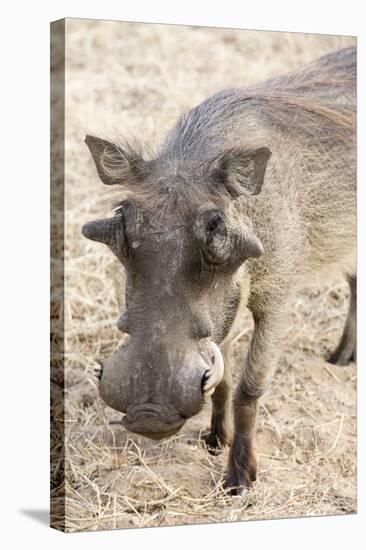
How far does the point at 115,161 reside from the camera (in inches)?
146

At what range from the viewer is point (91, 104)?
21.6ft

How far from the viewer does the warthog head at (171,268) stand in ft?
10.9

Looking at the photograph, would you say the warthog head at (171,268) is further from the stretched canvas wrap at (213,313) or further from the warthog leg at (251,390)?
the warthog leg at (251,390)

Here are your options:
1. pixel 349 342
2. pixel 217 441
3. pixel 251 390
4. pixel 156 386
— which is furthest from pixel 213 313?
pixel 349 342

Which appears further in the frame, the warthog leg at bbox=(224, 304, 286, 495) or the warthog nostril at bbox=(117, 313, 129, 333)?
the warthog leg at bbox=(224, 304, 286, 495)

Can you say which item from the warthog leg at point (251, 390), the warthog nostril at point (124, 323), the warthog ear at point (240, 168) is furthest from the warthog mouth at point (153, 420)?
the warthog leg at point (251, 390)

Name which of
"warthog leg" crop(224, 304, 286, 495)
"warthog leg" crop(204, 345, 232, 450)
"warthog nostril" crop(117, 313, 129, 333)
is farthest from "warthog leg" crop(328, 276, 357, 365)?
"warthog nostril" crop(117, 313, 129, 333)

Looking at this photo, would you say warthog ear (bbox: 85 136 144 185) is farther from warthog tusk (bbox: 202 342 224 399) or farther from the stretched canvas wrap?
warthog tusk (bbox: 202 342 224 399)

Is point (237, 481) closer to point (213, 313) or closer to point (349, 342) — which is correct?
point (213, 313)

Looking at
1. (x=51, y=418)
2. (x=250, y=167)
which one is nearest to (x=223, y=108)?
(x=250, y=167)

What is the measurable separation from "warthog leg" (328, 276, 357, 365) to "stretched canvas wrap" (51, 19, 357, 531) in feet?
0.03

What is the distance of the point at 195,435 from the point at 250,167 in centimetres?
145

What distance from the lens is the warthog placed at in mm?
3369

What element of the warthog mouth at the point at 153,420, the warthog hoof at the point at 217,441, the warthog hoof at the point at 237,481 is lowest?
the warthog hoof at the point at 237,481
